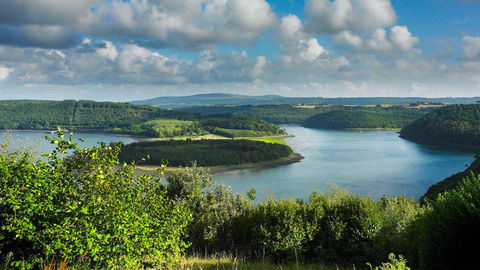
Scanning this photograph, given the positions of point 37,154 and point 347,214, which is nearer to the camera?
point 37,154

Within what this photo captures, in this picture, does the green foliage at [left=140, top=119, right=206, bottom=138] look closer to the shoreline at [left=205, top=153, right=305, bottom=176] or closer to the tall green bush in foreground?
the shoreline at [left=205, top=153, right=305, bottom=176]

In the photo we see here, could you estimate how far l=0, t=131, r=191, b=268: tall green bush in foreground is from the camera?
5852mm

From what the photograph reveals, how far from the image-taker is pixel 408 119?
167 m

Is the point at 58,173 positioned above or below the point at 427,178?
above

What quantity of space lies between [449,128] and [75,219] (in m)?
121

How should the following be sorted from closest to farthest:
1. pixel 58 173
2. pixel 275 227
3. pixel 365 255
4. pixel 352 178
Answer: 1. pixel 58 173
2. pixel 365 255
3. pixel 275 227
4. pixel 352 178

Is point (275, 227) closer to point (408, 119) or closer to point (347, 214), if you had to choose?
point (347, 214)

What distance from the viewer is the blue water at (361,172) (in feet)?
168

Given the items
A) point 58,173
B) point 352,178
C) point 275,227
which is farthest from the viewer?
point 352,178

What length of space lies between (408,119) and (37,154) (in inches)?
7159

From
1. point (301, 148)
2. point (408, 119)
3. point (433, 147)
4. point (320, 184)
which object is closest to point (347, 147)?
point (301, 148)

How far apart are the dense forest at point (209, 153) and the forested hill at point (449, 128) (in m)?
51.3

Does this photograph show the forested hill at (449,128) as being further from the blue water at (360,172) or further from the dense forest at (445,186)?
the dense forest at (445,186)

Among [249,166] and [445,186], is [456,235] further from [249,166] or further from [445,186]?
[249,166]
